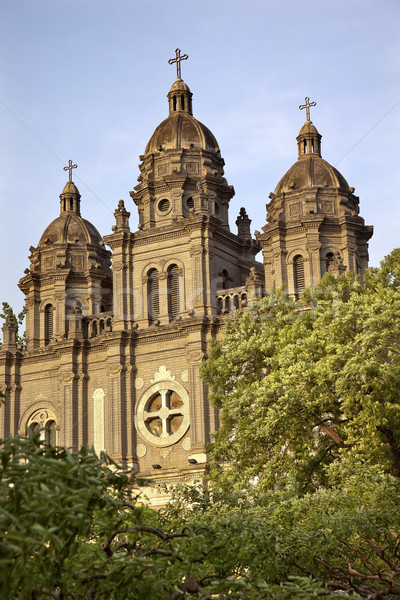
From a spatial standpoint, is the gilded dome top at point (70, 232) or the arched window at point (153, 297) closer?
the arched window at point (153, 297)

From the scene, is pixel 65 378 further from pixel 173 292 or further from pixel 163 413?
pixel 173 292

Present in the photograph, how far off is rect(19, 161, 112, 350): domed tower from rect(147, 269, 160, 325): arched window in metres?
5.38

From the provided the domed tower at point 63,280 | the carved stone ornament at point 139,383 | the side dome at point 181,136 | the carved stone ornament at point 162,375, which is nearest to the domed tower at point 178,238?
the side dome at point 181,136

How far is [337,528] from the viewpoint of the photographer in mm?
19625

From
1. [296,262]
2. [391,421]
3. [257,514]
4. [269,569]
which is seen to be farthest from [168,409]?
[269,569]

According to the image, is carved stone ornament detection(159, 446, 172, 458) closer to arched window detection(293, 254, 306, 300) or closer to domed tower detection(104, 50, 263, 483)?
domed tower detection(104, 50, 263, 483)

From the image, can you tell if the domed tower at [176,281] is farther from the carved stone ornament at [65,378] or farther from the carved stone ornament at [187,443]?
the carved stone ornament at [65,378]

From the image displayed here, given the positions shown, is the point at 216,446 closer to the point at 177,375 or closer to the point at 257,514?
the point at 257,514

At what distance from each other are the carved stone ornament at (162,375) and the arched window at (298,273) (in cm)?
721

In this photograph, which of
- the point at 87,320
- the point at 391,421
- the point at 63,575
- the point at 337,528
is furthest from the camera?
the point at 87,320

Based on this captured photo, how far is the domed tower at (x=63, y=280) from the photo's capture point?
174 ft

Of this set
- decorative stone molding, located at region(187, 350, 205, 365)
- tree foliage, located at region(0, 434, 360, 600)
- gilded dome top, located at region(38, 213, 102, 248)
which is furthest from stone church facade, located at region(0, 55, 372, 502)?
tree foliage, located at region(0, 434, 360, 600)

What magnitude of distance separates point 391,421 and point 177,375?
62.3 feet

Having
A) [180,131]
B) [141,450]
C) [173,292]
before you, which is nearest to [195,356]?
[173,292]
